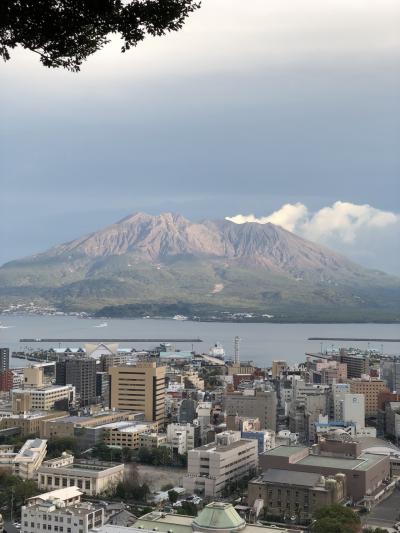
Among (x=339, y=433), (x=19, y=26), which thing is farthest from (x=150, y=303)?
(x=19, y=26)

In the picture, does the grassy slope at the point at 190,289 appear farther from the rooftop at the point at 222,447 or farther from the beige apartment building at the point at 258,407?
the rooftop at the point at 222,447

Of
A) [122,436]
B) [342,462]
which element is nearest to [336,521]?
[342,462]

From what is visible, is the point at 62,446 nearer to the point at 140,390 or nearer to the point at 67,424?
the point at 67,424

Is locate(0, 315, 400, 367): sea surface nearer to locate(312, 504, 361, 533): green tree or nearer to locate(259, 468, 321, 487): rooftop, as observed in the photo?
locate(259, 468, 321, 487): rooftop

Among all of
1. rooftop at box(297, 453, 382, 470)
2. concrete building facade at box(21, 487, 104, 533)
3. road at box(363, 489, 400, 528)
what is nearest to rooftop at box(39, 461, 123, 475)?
concrete building facade at box(21, 487, 104, 533)

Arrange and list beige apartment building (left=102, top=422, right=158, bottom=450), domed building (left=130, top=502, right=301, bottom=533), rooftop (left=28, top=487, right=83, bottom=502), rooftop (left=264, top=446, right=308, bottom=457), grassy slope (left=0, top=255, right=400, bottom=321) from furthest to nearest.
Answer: grassy slope (left=0, top=255, right=400, bottom=321), beige apartment building (left=102, top=422, right=158, bottom=450), rooftop (left=264, top=446, right=308, bottom=457), rooftop (left=28, top=487, right=83, bottom=502), domed building (left=130, top=502, right=301, bottom=533)
